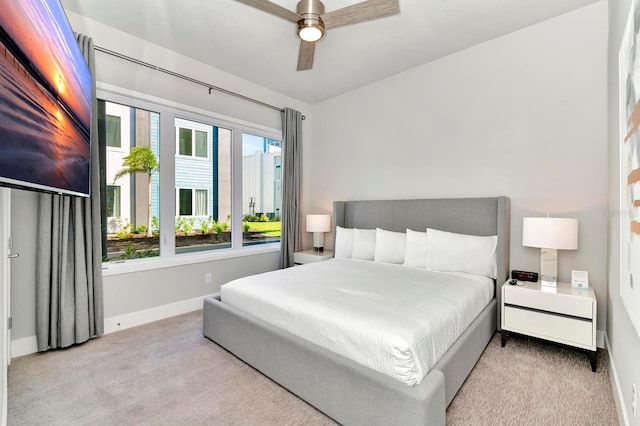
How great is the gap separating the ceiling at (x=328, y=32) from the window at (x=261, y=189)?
0.97 m

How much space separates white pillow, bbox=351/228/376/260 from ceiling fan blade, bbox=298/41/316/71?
201cm

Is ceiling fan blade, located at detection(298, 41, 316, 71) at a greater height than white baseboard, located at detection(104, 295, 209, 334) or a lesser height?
greater

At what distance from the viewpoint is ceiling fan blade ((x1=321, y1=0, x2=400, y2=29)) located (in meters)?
1.99

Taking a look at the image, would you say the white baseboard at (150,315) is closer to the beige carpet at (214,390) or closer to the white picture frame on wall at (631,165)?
the beige carpet at (214,390)

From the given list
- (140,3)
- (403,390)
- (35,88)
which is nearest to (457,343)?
(403,390)

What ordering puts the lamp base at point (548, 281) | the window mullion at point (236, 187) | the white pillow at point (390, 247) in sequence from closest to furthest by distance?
the lamp base at point (548, 281), the white pillow at point (390, 247), the window mullion at point (236, 187)

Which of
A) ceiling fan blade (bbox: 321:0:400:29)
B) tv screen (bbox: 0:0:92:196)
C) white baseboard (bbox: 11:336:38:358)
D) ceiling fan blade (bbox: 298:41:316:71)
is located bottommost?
white baseboard (bbox: 11:336:38:358)

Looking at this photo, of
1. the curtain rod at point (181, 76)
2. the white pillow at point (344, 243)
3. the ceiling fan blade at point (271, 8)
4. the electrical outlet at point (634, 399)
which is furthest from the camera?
the white pillow at point (344, 243)

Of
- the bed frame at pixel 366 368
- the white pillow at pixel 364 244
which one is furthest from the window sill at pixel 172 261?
the white pillow at pixel 364 244

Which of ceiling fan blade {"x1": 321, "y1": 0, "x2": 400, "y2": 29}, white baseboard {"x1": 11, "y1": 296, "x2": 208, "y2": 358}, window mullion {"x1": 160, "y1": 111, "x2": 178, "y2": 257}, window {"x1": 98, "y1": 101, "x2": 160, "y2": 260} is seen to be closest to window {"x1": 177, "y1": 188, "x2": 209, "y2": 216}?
window mullion {"x1": 160, "y1": 111, "x2": 178, "y2": 257}

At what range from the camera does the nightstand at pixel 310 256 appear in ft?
13.5

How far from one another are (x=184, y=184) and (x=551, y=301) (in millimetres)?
3732

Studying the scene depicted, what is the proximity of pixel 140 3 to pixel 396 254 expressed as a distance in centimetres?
341

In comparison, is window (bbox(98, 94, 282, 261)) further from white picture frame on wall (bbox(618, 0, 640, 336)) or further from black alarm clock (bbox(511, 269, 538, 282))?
white picture frame on wall (bbox(618, 0, 640, 336))
